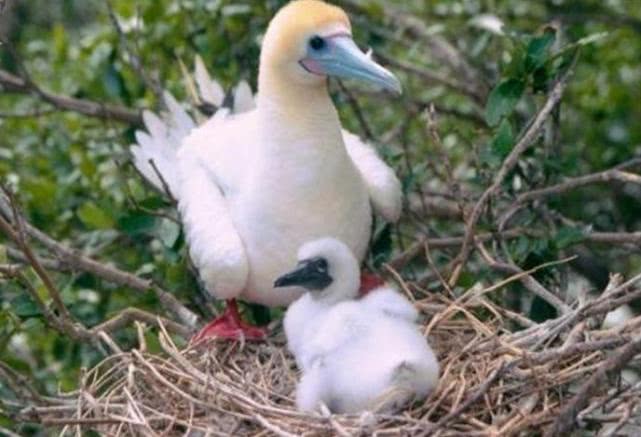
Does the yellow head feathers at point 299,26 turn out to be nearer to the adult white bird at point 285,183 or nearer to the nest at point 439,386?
the adult white bird at point 285,183

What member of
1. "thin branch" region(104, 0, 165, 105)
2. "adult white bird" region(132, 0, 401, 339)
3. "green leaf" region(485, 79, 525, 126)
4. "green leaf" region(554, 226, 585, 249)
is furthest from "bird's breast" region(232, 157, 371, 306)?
"thin branch" region(104, 0, 165, 105)

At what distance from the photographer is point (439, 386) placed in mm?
5402

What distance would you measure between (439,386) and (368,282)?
728mm

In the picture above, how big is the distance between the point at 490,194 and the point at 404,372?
0.87 meters

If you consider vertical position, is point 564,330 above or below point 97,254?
above

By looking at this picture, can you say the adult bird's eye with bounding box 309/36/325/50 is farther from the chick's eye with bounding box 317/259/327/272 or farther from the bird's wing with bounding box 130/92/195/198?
the bird's wing with bounding box 130/92/195/198

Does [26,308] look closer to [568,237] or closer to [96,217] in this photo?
[96,217]

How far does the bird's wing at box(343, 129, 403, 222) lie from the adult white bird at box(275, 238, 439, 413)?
0.36 meters

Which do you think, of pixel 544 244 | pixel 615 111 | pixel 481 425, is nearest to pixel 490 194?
pixel 544 244

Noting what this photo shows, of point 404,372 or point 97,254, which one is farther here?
point 97,254

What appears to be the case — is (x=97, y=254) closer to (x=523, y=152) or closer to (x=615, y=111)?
(x=523, y=152)

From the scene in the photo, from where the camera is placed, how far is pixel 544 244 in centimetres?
602

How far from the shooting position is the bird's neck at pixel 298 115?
589cm

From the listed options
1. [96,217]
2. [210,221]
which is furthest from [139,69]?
[210,221]
